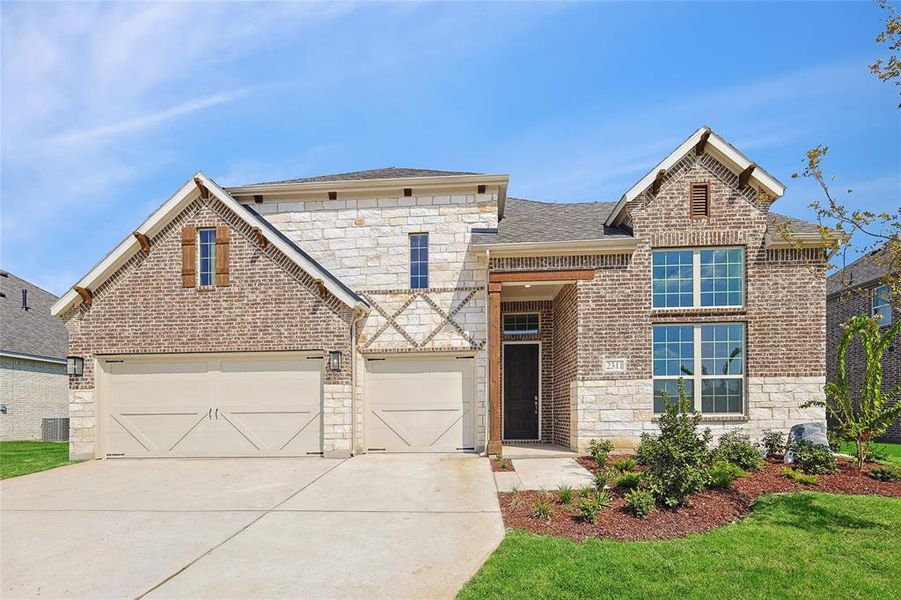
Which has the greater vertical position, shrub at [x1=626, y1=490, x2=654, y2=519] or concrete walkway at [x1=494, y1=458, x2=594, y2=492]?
shrub at [x1=626, y1=490, x2=654, y2=519]

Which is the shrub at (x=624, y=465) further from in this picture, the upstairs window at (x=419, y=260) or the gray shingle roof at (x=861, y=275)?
the gray shingle roof at (x=861, y=275)

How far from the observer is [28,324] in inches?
913

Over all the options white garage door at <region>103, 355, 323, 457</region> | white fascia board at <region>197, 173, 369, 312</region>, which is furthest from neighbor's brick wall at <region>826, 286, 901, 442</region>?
white garage door at <region>103, 355, 323, 457</region>

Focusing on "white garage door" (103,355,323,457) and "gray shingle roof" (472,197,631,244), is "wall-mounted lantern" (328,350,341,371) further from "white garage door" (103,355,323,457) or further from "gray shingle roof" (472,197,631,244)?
"gray shingle roof" (472,197,631,244)

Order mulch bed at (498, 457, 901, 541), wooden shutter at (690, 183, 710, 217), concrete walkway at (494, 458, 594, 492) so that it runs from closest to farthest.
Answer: mulch bed at (498, 457, 901, 541) → concrete walkway at (494, 458, 594, 492) → wooden shutter at (690, 183, 710, 217)

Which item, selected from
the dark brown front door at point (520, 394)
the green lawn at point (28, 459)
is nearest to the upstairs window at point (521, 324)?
the dark brown front door at point (520, 394)

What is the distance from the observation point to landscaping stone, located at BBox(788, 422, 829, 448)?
10.5 metres

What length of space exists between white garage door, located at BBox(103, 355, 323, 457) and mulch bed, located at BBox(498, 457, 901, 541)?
568 centimetres

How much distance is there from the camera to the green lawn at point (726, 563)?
205 inches

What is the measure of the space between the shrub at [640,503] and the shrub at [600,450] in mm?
3255

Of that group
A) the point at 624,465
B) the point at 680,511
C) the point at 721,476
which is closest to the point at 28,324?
the point at 624,465

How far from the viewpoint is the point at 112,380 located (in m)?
13.0

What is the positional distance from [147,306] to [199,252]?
168 centimetres

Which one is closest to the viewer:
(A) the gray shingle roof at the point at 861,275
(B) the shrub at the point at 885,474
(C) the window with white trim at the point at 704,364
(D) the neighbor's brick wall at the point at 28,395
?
(B) the shrub at the point at 885,474
